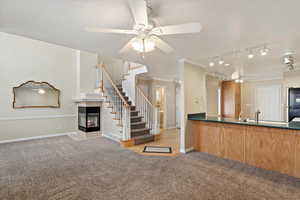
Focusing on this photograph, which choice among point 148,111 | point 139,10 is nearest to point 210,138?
point 148,111

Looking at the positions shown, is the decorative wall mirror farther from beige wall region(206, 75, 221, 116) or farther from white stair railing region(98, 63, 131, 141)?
beige wall region(206, 75, 221, 116)

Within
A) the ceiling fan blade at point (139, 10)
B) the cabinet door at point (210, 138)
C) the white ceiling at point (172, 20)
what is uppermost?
the white ceiling at point (172, 20)

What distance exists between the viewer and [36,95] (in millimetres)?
5254

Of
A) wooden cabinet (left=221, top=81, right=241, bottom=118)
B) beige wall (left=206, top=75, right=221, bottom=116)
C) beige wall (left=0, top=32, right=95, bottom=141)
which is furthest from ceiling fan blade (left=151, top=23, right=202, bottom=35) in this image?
wooden cabinet (left=221, top=81, right=241, bottom=118)

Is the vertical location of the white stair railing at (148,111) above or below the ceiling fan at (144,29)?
below

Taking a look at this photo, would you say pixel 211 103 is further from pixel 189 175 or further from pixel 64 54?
pixel 64 54

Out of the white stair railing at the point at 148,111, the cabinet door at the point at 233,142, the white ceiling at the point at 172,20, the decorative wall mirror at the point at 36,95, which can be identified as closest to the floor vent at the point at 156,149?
the white stair railing at the point at 148,111

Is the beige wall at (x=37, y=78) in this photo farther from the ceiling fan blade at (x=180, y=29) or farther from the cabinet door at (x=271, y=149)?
the cabinet door at (x=271, y=149)

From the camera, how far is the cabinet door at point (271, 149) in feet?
8.56

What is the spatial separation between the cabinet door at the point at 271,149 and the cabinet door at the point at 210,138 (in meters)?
0.63

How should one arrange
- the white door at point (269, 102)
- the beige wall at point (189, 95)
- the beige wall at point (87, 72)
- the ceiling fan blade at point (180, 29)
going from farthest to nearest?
the beige wall at point (87, 72)
the white door at point (269, 102)
the beige wall at point (189, 95)
the ceiling fan blade at point (180, 29)

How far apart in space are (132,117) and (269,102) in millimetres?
5445

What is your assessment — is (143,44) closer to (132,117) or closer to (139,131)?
(139,131)

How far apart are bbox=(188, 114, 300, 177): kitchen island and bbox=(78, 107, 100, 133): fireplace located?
3.56 metres
